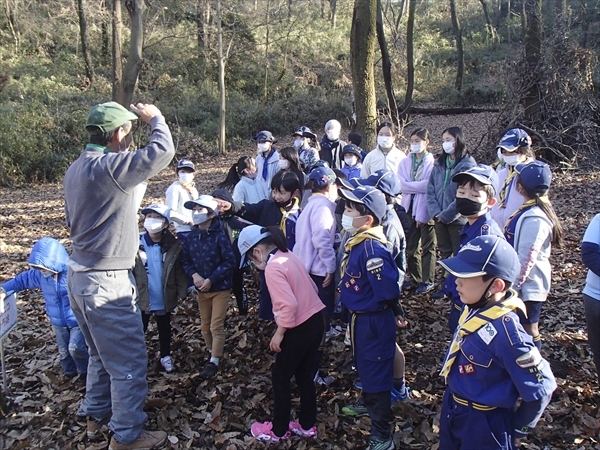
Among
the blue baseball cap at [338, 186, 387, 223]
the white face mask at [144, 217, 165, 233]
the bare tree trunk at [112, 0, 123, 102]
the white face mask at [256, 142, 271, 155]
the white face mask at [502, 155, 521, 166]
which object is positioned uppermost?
the bare tree trunk at [112, 0, 123, 102]

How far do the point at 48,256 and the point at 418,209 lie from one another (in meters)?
4.56

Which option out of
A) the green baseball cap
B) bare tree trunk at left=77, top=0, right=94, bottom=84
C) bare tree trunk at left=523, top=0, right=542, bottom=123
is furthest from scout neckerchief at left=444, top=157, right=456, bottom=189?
bare tree trunk at left=77, top=0, right=94, bottom=84

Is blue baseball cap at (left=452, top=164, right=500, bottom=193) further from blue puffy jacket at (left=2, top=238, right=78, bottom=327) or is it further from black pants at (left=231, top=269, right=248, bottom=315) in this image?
blue puffy jacket at (left=2, top=238, right=78, bottom=327)

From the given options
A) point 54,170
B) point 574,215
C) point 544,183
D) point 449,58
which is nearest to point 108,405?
point 544,183

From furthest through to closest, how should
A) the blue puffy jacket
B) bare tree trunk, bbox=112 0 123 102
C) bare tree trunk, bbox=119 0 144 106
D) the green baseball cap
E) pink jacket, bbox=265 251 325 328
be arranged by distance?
bare tree trunk, bbox=112 0 123 102 < bare tree trunk, bbox=119 0 144 106 < the blue puffy jacket < pink jacket, bbox=265 251 325 328 < the green baseball cap

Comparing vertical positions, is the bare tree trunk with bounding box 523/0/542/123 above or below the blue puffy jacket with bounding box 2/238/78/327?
above

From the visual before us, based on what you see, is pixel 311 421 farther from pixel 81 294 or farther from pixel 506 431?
pixel 81 294

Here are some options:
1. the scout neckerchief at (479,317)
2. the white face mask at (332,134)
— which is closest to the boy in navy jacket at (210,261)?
the scout neckerchief at (479,317)

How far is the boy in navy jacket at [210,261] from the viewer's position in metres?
4.98

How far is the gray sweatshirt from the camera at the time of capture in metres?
3.50

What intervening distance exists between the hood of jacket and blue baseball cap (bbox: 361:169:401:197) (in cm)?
306

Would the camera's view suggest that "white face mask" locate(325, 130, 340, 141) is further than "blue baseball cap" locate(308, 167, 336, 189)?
Yes

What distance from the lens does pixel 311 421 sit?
414 centimetres

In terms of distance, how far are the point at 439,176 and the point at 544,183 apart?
2.27 meters
